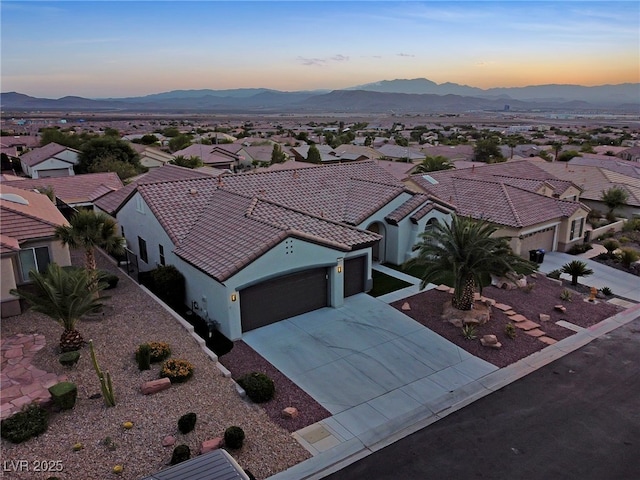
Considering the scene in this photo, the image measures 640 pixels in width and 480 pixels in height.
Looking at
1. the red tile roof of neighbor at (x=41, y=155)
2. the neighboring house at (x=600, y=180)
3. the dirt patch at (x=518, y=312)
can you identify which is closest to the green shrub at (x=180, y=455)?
the dirt patch at (x=518, y=312)

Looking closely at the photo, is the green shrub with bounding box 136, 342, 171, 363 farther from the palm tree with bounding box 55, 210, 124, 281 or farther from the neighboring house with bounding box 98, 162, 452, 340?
the palm tree with bounding box 55, 210, 124, 281

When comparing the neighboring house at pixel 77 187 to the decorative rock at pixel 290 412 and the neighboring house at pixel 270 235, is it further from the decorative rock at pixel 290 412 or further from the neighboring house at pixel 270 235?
the decorative rock at pixel 290 412

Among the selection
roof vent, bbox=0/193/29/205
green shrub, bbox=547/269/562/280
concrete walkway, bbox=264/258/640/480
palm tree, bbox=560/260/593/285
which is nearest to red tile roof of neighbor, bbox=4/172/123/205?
roof vent, bbox=0/193/29/205

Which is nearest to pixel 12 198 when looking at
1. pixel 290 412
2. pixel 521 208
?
pixel 290 412

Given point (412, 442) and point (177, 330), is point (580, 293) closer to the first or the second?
point (412, 442)

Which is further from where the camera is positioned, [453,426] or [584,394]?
[584,394]

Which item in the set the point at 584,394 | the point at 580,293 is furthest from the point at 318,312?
the point at 580,293
